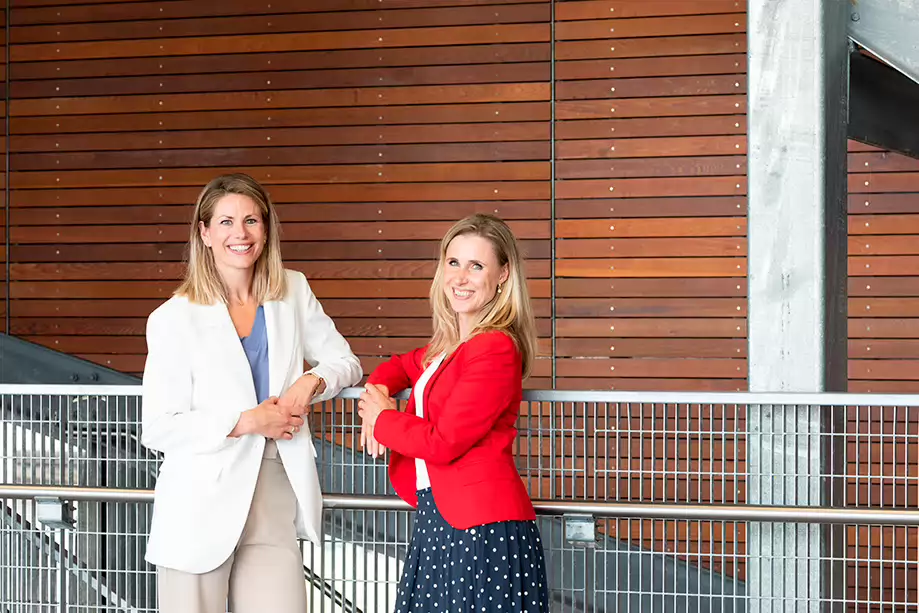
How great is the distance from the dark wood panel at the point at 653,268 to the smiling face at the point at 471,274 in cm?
373

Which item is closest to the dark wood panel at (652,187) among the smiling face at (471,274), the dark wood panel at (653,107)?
the dark wood panel at (653,107)

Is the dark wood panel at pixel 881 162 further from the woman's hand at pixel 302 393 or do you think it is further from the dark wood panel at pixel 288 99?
the woman's hand at pixel 302 393

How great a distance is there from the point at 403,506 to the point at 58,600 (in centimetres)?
102

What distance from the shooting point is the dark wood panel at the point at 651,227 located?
6.02 meters

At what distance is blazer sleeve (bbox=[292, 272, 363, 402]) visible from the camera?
2.65m

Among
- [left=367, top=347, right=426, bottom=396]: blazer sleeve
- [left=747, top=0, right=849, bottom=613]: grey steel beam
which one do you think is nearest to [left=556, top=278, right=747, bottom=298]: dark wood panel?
[left=747, top=0, right=849, bottom=613]: grey steel beam

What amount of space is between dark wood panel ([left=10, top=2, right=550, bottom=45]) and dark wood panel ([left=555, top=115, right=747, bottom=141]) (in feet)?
2.12

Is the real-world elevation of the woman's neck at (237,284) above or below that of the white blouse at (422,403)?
above

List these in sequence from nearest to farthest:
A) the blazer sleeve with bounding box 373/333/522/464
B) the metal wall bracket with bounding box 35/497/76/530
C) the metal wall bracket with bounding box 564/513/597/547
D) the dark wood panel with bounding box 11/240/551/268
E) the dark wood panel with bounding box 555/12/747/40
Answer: the blazer sleeve with bounding box 373/333/522/464, the metal wall bracket with bounding box 564/513/597/547, the metal wall bracket with bounding box 35/497/76/530, the dark wood panel with bounding box 555/12/747/40, the dark wood panel with bounding box 11/240/551/268

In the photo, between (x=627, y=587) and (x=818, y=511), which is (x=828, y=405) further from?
(x=627, y=587)

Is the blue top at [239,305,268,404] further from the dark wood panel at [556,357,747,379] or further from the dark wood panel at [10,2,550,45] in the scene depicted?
the dark wood panel at [10,2,550,45]

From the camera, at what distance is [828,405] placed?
8.63 feet

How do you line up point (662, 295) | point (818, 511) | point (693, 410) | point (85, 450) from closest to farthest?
point (818, 511) < point (85, 450) < point (693, 410) < point (662, 295)

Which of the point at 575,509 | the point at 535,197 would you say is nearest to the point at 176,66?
the point at 535,197
